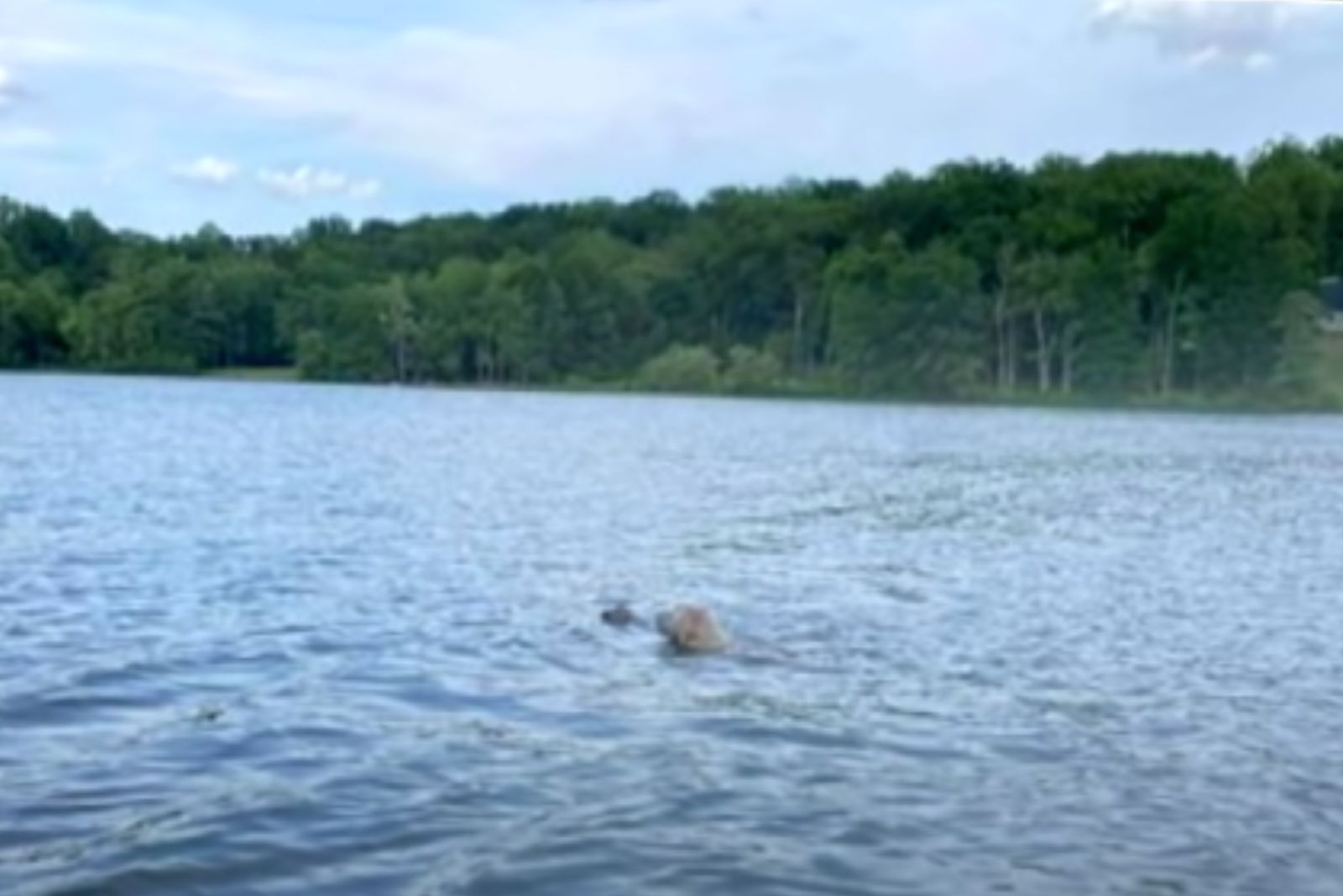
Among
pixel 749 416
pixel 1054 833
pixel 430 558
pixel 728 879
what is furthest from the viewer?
pixel 749 416

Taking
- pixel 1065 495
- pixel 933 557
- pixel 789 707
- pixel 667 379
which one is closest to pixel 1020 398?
pixel 667 379

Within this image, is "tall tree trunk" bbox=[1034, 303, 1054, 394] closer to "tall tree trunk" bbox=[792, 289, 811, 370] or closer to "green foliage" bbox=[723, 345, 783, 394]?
"green foliage" bbox=[723, 345, 783, 394]

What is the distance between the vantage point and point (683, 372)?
11906cm

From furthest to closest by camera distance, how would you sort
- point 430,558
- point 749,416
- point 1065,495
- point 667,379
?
point 667,379, point 749,416, point 1065,495, point 430,558

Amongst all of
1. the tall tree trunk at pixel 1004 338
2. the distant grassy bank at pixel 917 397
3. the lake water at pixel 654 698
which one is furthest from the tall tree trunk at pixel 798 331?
the lake water at pixel 654 698

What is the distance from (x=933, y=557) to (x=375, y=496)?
1100cm

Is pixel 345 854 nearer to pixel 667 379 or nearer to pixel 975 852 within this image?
pixel 975 852

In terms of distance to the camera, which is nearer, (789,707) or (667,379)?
(789,707)

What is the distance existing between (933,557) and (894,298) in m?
87.8

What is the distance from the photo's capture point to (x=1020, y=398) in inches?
4213

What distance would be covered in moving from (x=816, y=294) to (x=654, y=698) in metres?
109

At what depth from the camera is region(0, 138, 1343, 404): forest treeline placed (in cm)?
10625

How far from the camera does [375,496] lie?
31016 mm

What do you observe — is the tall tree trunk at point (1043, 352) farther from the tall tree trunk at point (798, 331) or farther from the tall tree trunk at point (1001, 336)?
the tall tree trunk at point (798, 331)
